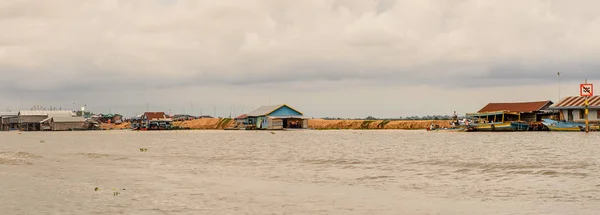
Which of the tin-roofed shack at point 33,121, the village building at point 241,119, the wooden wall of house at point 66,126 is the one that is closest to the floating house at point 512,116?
the village building at point 241,119

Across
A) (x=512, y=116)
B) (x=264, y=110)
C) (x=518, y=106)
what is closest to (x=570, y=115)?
(x=512, y=116)

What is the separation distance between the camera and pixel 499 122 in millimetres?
89312

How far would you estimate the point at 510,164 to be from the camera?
3011cm

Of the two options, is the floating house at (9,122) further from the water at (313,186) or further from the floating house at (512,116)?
the water at (313,186)

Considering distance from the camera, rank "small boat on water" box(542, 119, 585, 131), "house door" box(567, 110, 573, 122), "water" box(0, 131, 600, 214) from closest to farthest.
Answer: "water" box(0, 131, 600, 214), "small boat on water" box(542, 119, 585, 131), "house door" box(567, 110, 573, 122)

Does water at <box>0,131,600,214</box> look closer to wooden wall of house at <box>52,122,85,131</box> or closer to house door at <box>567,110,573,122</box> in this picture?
house door at <box>567,110,573,122</box>

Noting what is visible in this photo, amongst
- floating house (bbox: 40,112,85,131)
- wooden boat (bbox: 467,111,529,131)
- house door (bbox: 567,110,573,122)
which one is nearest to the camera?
house door (bbox: 567,110,573,122)

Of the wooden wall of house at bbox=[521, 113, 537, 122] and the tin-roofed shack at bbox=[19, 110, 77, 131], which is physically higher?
→ the tin-roofed shack at bbox=[19, 110, 77, 131]

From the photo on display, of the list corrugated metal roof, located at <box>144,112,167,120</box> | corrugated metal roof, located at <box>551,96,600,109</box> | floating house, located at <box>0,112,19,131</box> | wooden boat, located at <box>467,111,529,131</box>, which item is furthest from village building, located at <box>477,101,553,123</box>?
floating house, located at <box>0,112,19,131</box>

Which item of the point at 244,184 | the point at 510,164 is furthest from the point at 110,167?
the point at 510,164

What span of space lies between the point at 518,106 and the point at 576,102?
1152cm

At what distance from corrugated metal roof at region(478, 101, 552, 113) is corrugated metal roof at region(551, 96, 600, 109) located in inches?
189

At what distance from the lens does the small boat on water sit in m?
78.2

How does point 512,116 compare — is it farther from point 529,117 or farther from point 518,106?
point 529,117
